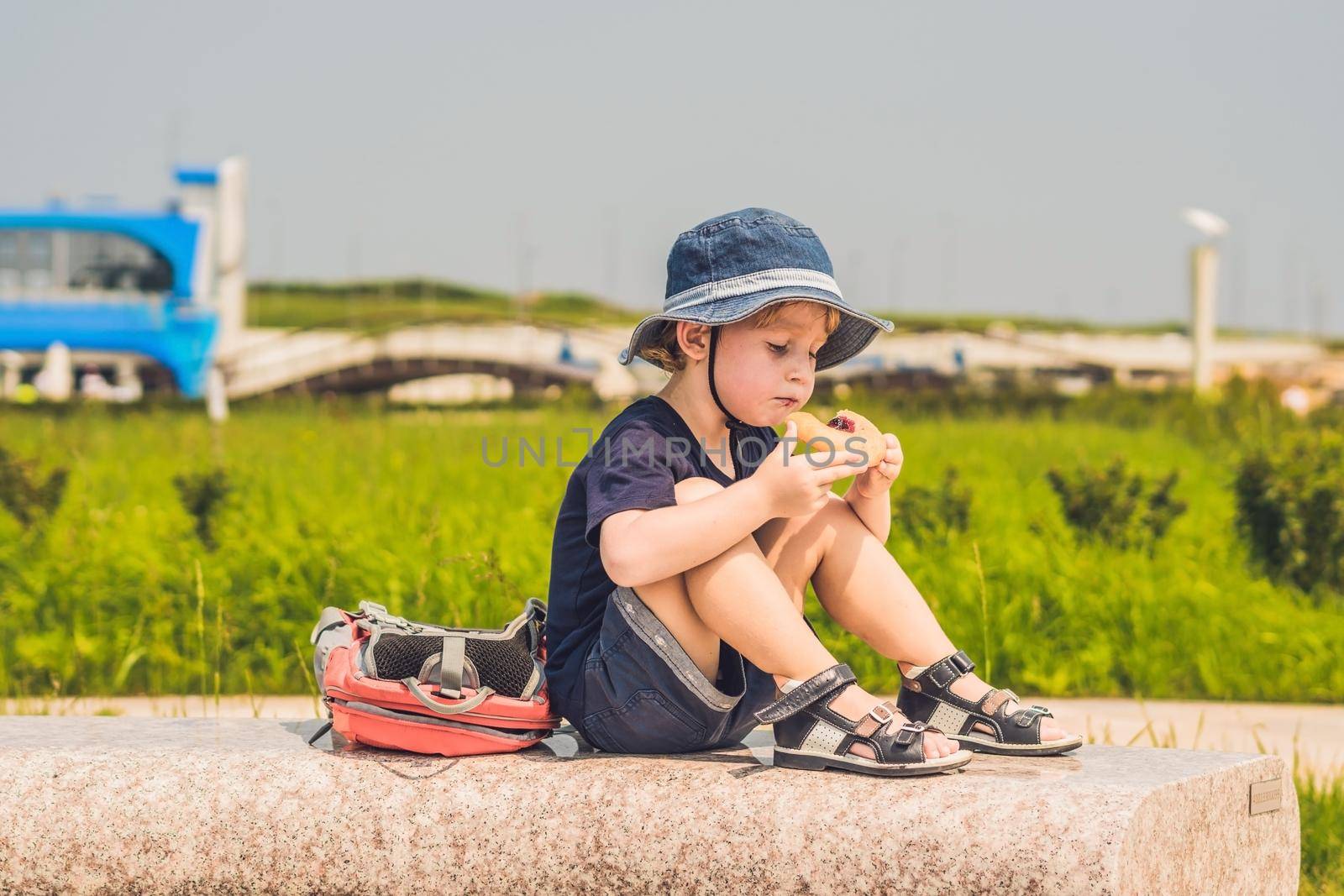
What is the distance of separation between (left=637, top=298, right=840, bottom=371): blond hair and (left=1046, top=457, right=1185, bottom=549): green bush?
4.69 meters

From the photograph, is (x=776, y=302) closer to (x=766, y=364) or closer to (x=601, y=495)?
(x=766, y=364)

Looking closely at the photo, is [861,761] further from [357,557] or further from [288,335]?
[288,335]

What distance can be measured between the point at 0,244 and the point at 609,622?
35.0 metres

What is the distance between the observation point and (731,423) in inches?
123

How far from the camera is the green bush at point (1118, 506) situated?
7441 millimetres

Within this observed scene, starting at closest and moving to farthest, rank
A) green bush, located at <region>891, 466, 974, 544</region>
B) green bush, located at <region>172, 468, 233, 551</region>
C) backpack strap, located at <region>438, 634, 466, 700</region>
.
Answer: backpack strap, located at <region>438, 634, 466, 700</region>, green bush, located at <region>891, 466, 974, 544</region>, green bush, located at <region>172, 468, 233, 551</region>

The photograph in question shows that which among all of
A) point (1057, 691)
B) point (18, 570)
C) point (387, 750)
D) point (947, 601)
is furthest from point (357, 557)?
point (387, 750)

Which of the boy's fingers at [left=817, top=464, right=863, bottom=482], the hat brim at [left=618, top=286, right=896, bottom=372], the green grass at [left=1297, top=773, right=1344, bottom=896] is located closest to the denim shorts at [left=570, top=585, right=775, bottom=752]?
the boy's fingers at [left=817, top=464, right=863, bottom=482]

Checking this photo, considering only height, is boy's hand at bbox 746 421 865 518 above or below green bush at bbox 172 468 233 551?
above

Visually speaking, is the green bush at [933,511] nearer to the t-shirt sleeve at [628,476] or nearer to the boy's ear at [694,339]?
the boy's ear at [694,339]

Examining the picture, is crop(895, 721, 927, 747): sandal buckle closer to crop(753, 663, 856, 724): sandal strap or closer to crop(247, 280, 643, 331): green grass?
crop(753, 663, 856, 724): sandal strap

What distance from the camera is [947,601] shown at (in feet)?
19.7

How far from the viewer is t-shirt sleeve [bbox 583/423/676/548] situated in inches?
109

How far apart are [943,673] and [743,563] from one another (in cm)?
60
